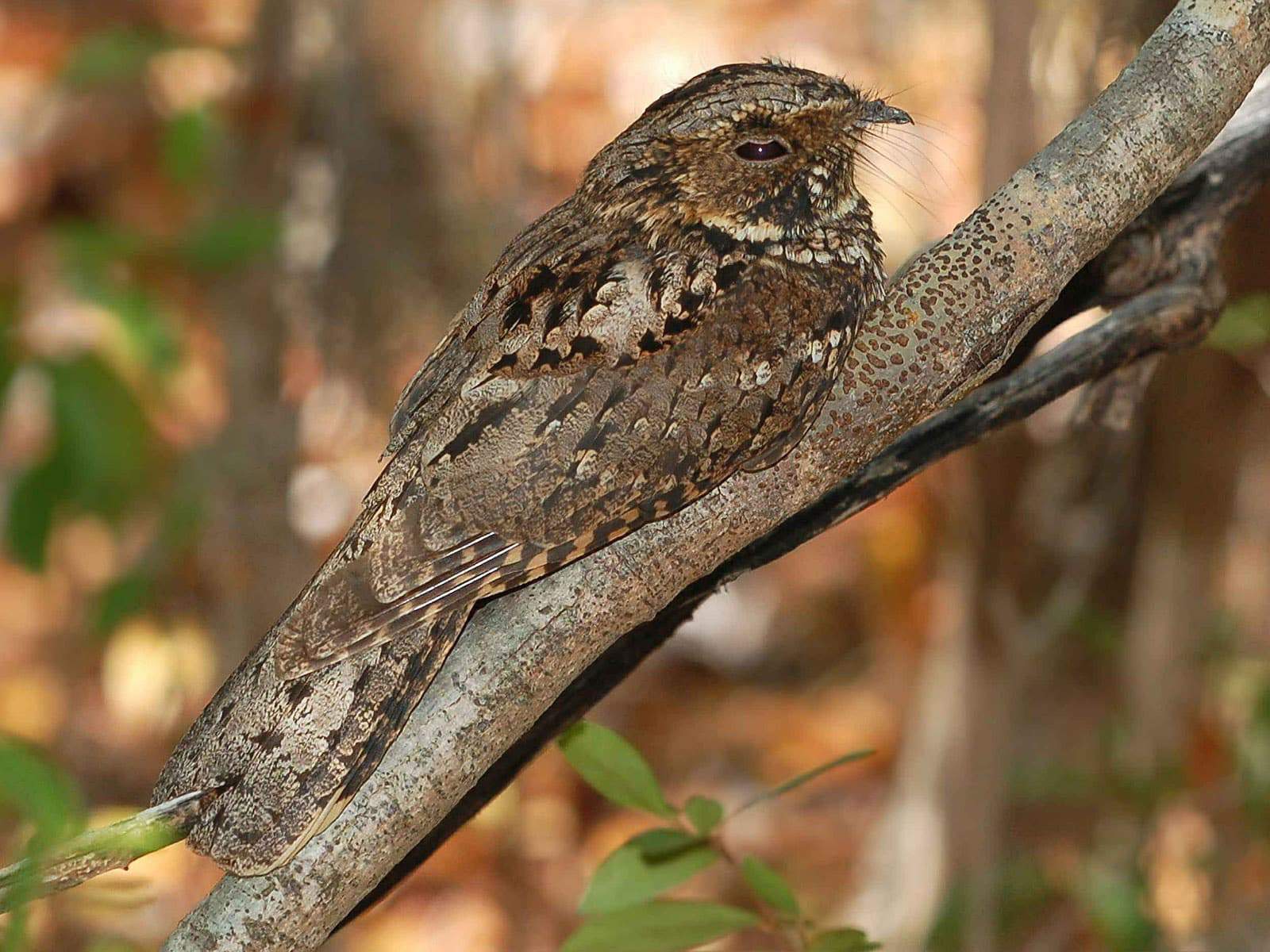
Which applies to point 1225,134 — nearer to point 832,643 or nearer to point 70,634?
point 832,643

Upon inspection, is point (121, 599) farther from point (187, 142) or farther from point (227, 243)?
point (187, 142)

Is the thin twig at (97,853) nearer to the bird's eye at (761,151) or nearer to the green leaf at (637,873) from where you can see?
the green leaf at (637,873)

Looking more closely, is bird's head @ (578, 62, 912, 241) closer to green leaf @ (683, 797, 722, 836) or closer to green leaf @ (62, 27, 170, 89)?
green leaf @ (683, 797, 722, 836)

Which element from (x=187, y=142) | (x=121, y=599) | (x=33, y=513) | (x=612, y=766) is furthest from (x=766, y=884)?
(x=121, y=599)

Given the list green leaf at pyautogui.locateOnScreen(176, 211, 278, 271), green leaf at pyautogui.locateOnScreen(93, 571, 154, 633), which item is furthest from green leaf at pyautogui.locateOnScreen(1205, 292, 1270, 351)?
green leaf at pyautogui.locateOnScreen(93, 571, 154, 633)

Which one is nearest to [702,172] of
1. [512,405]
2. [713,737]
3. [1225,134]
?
[512,405]

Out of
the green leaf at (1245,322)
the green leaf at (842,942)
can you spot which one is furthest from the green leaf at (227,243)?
the green leaf at (842,942)
